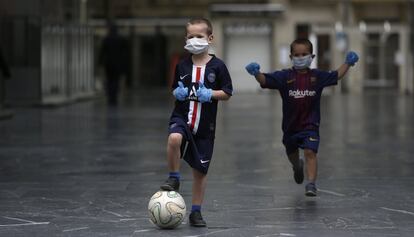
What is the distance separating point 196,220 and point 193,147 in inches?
21.1

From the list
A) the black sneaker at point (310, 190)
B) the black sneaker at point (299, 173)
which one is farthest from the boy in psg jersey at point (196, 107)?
the black sneaker at point (299, 173)

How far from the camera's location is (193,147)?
21.9 ft

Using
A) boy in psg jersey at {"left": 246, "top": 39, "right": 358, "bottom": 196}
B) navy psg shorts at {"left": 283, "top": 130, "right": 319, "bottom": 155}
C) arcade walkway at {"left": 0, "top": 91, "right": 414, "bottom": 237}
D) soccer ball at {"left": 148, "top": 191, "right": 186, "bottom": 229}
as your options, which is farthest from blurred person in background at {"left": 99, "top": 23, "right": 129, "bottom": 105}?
soccer ball at {"left": 148, "top": 191, "right": 186, "bottom": 229}

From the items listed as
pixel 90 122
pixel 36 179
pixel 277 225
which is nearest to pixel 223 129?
pixel 90 122

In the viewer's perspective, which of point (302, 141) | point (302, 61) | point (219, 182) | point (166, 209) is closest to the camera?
point (166, 209)

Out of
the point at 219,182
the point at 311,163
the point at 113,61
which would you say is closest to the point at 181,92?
the point at 311,163

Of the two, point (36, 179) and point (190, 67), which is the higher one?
point (190, 67)

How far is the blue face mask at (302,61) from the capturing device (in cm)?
831

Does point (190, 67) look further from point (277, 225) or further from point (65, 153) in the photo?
point (65, 153)

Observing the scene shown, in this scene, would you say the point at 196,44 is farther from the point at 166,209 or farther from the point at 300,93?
the point at 300,93

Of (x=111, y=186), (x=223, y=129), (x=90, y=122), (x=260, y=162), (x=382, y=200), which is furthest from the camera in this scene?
(x=90, y=122)

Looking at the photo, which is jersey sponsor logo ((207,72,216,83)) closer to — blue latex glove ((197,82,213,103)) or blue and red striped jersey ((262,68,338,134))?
blue latex glove ((197,82,213,103))

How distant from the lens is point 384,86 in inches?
1770

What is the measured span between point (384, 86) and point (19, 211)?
38983 millimetres
